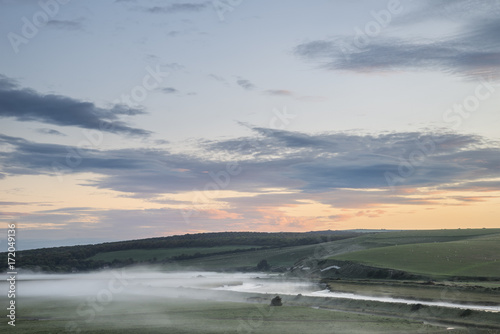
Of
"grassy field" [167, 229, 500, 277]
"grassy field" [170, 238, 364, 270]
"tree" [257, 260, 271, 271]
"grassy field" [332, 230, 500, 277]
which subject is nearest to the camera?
"grassy field" [332, 230, 500, 277]

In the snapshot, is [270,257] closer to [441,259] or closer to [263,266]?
[263,266]

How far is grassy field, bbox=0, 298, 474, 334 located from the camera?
44031 millimetres

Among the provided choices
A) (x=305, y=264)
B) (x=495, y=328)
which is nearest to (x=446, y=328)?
(x=495, y=328)

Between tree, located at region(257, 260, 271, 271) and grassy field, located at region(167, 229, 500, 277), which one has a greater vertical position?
grassy field, located at region(167, 229, 500, 277)

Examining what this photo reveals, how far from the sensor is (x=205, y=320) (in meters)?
50.0

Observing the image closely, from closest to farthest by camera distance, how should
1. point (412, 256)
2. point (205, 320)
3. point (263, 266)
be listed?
point (205, 320) < point (412, 256) < point (263, 266)

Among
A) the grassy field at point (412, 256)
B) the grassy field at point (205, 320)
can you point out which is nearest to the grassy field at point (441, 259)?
the grassy field at point (412, 256)

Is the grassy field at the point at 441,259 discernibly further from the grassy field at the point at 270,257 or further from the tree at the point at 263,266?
the grassy field at the point at 270,257

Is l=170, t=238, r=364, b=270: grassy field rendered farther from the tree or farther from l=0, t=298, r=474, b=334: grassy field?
l=0, t=298, r=474, b=334: grassy field

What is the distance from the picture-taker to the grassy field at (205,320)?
44031mm

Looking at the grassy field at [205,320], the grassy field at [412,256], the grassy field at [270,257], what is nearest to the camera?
the grassy field at [205,320]

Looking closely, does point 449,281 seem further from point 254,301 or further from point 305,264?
point 305,264

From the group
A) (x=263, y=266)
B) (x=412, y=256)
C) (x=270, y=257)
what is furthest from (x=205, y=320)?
(x=270, y=257)

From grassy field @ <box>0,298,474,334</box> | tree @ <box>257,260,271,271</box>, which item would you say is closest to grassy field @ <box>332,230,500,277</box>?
grassy field @ <box>0,298,474,334</box>
